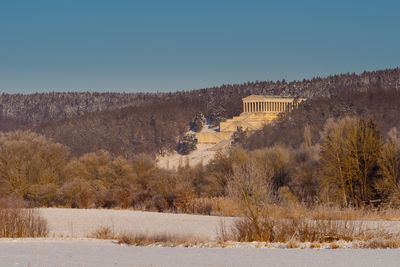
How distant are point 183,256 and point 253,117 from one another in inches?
4855

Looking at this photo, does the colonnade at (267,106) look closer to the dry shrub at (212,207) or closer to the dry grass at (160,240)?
the dry shrub at (212,207)

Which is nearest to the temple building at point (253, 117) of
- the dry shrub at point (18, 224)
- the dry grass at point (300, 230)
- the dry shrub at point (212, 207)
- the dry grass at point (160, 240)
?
the dry shrub at point (212, 207)

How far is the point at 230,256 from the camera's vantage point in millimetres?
10102

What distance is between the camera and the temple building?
122500 mm

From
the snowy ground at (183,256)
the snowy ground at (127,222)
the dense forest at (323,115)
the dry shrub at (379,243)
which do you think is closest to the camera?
the snowy ground at (183,256)

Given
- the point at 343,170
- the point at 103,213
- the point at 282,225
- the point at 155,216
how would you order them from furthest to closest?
the point at 343,170 → the point at 103,213 → the point at 155,216 → the point at 282,225

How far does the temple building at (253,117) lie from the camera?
12250 cm

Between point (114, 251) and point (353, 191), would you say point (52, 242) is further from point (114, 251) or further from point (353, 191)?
point (353, 191)

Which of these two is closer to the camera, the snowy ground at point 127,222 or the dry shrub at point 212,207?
the snowy ground at point 127,222

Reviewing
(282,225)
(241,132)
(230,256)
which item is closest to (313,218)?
(282,225)

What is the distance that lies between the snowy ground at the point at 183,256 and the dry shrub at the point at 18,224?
292 centimetres

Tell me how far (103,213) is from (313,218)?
51.7 feet

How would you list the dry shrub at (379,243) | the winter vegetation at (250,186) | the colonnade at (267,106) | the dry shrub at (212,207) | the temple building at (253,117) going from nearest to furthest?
the dry shrub at (379,243), the winter vegetation at (250,186), the dry shrub at (212,207), the temple building at (253,117), the colonnade at (267,106)

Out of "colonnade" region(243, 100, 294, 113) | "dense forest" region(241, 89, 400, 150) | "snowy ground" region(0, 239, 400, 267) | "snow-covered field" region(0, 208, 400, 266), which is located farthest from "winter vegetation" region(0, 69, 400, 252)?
"colonnade" region(243, 100, 294, 113)
